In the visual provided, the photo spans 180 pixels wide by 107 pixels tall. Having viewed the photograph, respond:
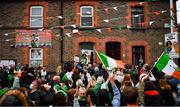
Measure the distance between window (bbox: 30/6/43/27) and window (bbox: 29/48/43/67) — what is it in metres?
1.85

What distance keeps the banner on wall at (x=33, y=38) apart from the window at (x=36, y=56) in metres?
0.59

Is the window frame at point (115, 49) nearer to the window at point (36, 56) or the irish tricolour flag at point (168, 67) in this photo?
the window at point (36, 56)

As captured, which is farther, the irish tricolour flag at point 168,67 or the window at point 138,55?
the window at point 138,55

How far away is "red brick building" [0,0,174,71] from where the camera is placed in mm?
25438

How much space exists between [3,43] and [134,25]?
969 cm

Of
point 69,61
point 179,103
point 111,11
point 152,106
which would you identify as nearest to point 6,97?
point 152,106

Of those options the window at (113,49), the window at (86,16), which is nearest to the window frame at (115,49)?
the window at (113,49)

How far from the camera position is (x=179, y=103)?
738 centimetres

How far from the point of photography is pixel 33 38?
25.2m

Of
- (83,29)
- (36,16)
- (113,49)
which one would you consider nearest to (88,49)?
(83,29)

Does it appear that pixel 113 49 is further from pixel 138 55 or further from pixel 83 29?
pixel 83 29

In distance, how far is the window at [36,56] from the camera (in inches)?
1008

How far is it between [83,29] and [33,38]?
3.69 meters

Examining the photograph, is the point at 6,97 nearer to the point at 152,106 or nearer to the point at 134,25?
the point at 152,106
